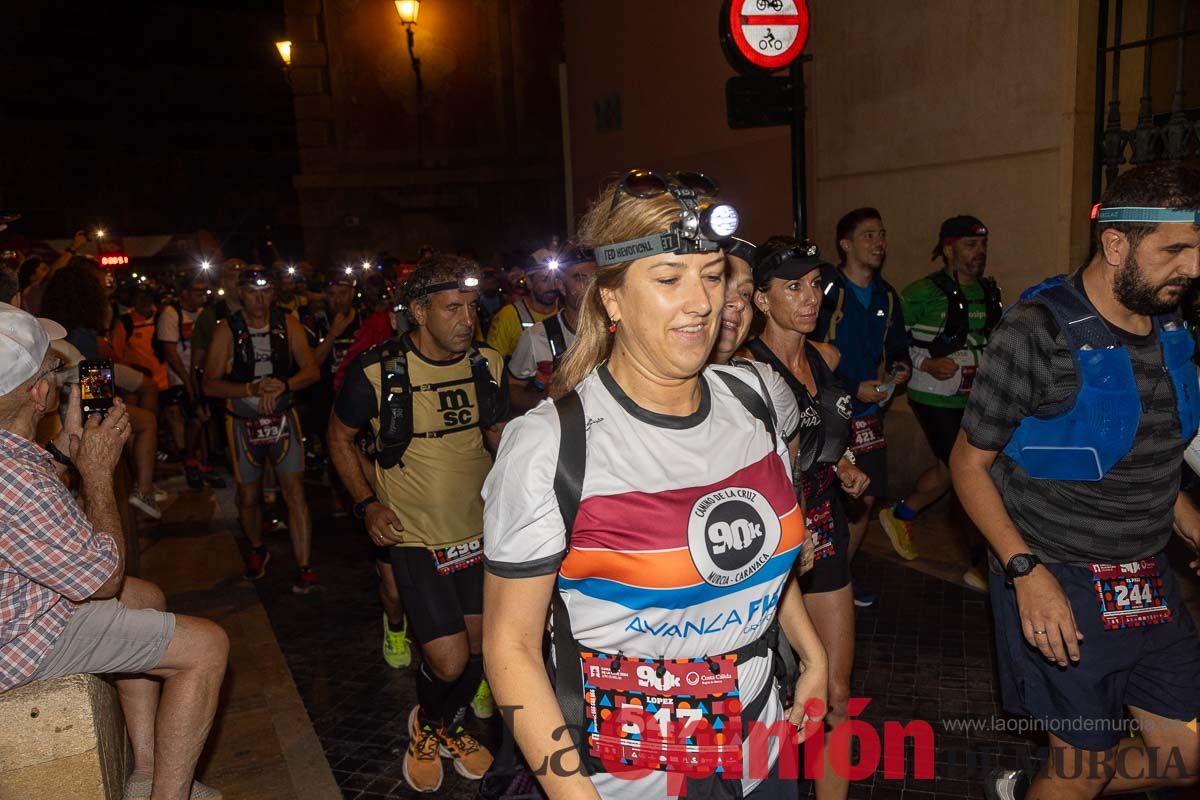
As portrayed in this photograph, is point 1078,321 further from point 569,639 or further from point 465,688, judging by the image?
point 465,688

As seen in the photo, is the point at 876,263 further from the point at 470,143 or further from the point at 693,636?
the point at 470,143

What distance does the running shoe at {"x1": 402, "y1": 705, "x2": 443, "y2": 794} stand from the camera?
4.21 metres

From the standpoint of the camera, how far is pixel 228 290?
9.25 m

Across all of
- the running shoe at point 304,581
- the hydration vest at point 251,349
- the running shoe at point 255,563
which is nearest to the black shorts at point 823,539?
the running shoe at point 304,581

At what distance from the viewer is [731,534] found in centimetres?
212

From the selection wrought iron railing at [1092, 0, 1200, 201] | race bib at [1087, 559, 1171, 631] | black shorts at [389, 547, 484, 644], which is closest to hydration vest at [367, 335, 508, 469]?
black shorts at [389, 547, 484, 644]

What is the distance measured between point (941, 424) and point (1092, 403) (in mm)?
3498

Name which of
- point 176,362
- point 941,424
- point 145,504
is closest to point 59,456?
point 941,424

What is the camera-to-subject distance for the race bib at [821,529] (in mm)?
3682

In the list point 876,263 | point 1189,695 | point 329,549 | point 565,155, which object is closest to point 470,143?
point 565,155

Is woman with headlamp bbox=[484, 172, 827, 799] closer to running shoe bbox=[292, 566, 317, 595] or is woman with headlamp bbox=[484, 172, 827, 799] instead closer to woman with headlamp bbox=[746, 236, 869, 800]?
woman with headlamp bbox=[746, 236, 869, 800]

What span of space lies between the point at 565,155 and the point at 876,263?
33.3 ft

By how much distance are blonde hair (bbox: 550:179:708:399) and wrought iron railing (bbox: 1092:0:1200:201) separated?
16.4ft

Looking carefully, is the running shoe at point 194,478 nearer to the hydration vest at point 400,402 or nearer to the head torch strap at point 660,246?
the hydration vest at point 400,402
